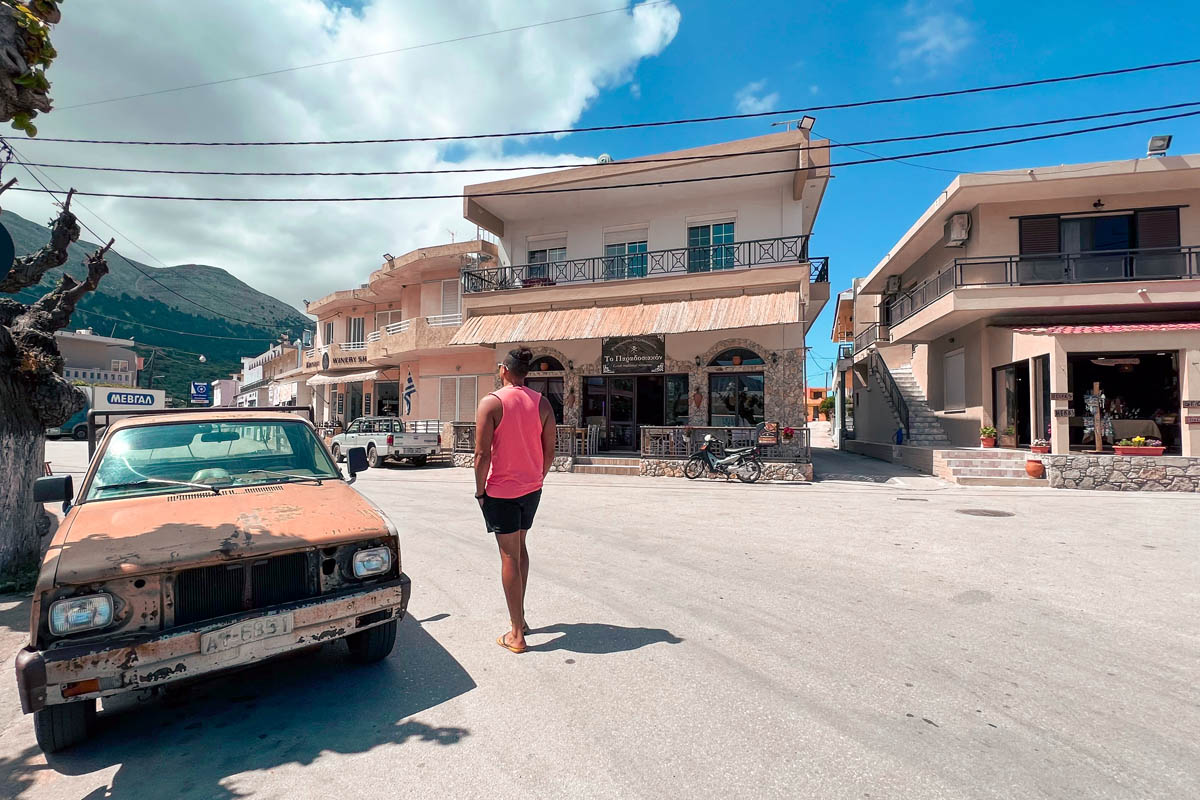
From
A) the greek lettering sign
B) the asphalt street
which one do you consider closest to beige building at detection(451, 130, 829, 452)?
the asphalt street

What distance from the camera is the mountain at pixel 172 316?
6550cm

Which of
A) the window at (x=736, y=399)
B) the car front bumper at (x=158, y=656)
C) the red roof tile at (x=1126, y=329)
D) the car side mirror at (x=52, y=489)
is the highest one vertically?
the red roof tile at (x=1126, y=329)

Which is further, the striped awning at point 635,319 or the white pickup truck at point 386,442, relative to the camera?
the white pickup truck at point 386,442

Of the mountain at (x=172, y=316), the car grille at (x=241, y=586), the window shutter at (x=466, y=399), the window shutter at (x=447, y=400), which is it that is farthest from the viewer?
the mountain at (x=172, y=316)

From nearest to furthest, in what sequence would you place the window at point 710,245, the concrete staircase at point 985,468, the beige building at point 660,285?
1. the concrete staircase at point 985,468
2. the beige building at point 660,285
3. the window at point 710,245

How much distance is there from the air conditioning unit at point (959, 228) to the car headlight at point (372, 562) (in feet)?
61.9

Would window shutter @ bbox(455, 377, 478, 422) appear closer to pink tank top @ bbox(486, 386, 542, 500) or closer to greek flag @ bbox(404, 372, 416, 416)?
greek flag @ bbox(404, 372, 416, 416)

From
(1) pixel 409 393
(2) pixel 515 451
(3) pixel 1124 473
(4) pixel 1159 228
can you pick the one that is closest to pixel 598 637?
(2) pixel 515 451

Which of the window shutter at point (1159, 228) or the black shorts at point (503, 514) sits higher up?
the window shutter at point (1159, 228)

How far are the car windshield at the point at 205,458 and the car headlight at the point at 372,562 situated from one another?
1.22 metres

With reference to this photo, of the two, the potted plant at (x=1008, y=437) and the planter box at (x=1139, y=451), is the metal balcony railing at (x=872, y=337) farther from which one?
the planter box at (x=1139, y=451)

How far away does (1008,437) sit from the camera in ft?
53.0

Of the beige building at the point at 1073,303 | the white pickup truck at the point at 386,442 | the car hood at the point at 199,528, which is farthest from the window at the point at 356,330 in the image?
the car hood at the point at 199,528

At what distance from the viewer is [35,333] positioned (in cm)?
600
